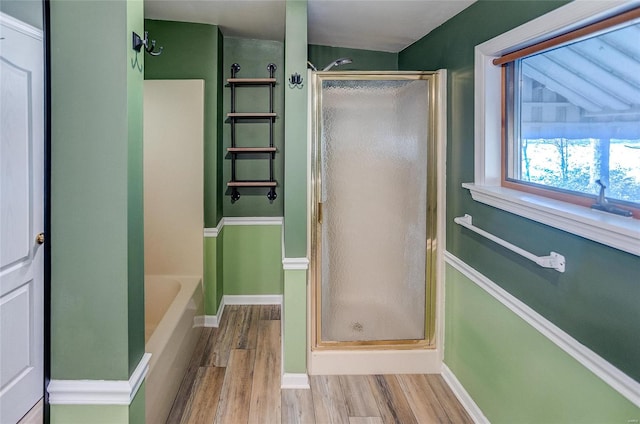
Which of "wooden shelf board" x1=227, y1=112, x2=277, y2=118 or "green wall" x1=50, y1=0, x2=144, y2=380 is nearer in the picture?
"green wall" x1=50, y1=0, x2=144, y2=380

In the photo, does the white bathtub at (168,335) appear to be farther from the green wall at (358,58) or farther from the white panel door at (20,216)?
the green wall at (358,58)

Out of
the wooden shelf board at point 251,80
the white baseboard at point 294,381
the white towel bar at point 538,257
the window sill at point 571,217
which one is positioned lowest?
the white baseboard at point 294,381

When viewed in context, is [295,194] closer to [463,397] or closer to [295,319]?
[295,319]

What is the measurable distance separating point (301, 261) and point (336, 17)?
5.15ft

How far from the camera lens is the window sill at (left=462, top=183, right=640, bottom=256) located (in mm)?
1407

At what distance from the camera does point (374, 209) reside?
10.1ft

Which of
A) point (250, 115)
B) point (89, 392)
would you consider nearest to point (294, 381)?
point (89, 392)

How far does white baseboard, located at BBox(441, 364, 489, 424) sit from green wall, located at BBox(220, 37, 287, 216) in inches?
81.0

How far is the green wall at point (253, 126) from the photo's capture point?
13.8 feet

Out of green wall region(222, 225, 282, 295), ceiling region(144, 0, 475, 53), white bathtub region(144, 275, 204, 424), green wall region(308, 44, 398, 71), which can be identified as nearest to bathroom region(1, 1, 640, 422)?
ceiling region(144, 0, 475, 53)

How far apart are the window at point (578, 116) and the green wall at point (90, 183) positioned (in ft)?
4.90

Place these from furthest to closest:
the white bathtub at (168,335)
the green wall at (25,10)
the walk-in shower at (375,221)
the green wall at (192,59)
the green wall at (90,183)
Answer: the green wall at (192,59) < the walk-in shower at (375,221) < the white bathtub at (168,335) < the green wall at (90,183) < the green wall at (25,10)

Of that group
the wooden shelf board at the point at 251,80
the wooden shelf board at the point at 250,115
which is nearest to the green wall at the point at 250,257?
the wooden shelf board at the point at 250,115

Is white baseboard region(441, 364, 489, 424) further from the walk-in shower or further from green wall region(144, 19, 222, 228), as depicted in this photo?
green wall region(144, 19, 222, 228)
